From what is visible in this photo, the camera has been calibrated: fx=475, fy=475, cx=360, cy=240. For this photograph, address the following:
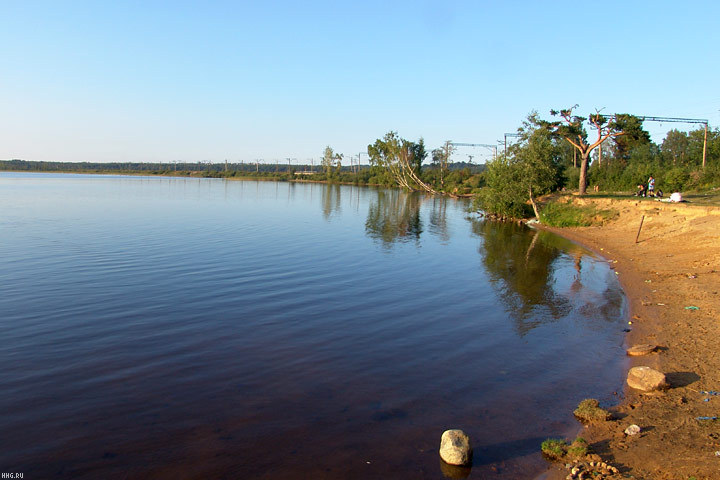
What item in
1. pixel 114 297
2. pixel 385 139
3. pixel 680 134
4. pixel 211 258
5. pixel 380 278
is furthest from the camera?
pixel 385 139

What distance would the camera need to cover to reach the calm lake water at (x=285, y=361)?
7.21 metres

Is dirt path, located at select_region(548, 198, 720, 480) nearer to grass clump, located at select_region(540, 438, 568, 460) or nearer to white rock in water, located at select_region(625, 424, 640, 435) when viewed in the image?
white rock in water, located at select_region(625, 424, 640, 435)

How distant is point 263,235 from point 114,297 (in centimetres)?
1511

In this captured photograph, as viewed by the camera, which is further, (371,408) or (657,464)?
(371,408)

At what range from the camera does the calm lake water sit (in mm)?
7207

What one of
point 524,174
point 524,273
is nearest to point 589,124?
point 524,174

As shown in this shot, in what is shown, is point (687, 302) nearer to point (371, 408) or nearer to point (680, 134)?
point (371, 408)

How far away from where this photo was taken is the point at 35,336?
11.3 metres

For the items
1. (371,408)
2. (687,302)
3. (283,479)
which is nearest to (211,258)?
(371,408)

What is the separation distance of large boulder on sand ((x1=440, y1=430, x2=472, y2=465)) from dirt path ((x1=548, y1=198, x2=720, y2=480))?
1194mm

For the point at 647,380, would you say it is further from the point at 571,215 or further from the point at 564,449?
the point at 571,215

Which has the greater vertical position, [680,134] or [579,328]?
[680,134]

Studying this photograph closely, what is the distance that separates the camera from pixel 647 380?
9227 mm

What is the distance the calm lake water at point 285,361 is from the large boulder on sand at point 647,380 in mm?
412
